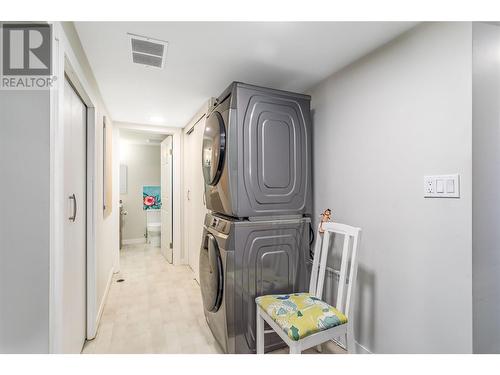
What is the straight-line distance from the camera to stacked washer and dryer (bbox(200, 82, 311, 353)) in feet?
5.59

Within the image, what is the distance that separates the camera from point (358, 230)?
1.53 metres

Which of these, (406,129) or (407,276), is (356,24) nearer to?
(406,129)

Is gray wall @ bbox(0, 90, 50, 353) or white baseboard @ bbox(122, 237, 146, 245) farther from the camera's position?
white baseboard @ bbox(122, 237, 146, 245)

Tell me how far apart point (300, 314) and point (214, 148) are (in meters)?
1.28

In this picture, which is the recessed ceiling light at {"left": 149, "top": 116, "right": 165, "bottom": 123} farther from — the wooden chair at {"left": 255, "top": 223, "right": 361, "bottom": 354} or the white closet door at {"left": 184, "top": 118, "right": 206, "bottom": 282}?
the wooden chair at {"left": 255, "top": 223, "right": 361, "bottom": 354}

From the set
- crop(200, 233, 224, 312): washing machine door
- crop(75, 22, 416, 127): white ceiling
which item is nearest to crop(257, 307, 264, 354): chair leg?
crop(200, 233, 224, 312): washing machine door

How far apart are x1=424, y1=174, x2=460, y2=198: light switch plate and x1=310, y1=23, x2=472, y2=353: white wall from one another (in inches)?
1.3

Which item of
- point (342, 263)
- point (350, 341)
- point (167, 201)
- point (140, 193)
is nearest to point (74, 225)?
point (342, 263)

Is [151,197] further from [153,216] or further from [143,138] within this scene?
[143,138]

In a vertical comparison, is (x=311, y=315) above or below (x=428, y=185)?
below

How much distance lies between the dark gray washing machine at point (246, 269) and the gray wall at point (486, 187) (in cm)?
102

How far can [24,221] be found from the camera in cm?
100

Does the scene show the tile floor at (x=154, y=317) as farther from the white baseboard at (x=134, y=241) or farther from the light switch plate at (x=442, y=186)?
the white baseboard at (x=134, y=241)

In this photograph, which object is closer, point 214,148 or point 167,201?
point 214,148
